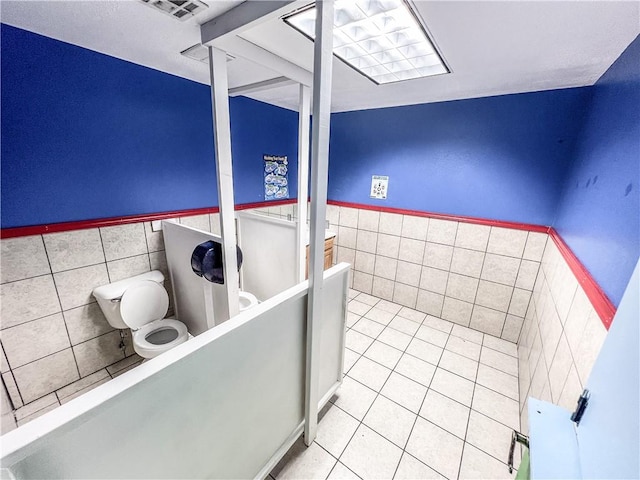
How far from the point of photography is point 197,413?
84 cm

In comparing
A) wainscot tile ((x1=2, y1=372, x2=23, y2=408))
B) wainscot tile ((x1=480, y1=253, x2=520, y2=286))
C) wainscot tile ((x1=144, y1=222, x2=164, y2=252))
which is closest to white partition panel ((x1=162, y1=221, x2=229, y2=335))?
wainscot tile ((x1=144, y1=222, x2=164, y2=252))

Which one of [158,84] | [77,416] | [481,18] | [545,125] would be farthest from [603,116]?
[158,84]

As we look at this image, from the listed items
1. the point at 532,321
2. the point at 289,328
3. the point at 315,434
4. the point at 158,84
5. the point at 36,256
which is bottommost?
the point at 315,434

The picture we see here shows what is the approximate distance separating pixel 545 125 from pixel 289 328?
8.04 feet

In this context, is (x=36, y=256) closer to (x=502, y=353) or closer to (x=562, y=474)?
(x=562, y=474)

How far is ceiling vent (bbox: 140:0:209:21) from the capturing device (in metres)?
1.09

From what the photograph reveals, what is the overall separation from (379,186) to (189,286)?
7.10 ft

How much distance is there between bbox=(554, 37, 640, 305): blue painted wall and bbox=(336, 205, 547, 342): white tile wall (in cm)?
61

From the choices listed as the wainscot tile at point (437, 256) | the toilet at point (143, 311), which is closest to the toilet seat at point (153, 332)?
the toilet at point (143, 311)

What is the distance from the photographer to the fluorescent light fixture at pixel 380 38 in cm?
115

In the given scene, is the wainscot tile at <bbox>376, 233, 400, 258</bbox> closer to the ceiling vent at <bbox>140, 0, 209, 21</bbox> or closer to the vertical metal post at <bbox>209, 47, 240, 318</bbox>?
the vertical metal post at <bbox>209, 47, 240, 318</bbox>

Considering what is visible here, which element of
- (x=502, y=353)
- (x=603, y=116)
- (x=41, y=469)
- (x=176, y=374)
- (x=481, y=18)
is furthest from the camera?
(x=502, y=353)

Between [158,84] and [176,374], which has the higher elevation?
[158,84]

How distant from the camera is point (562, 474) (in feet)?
1.93
